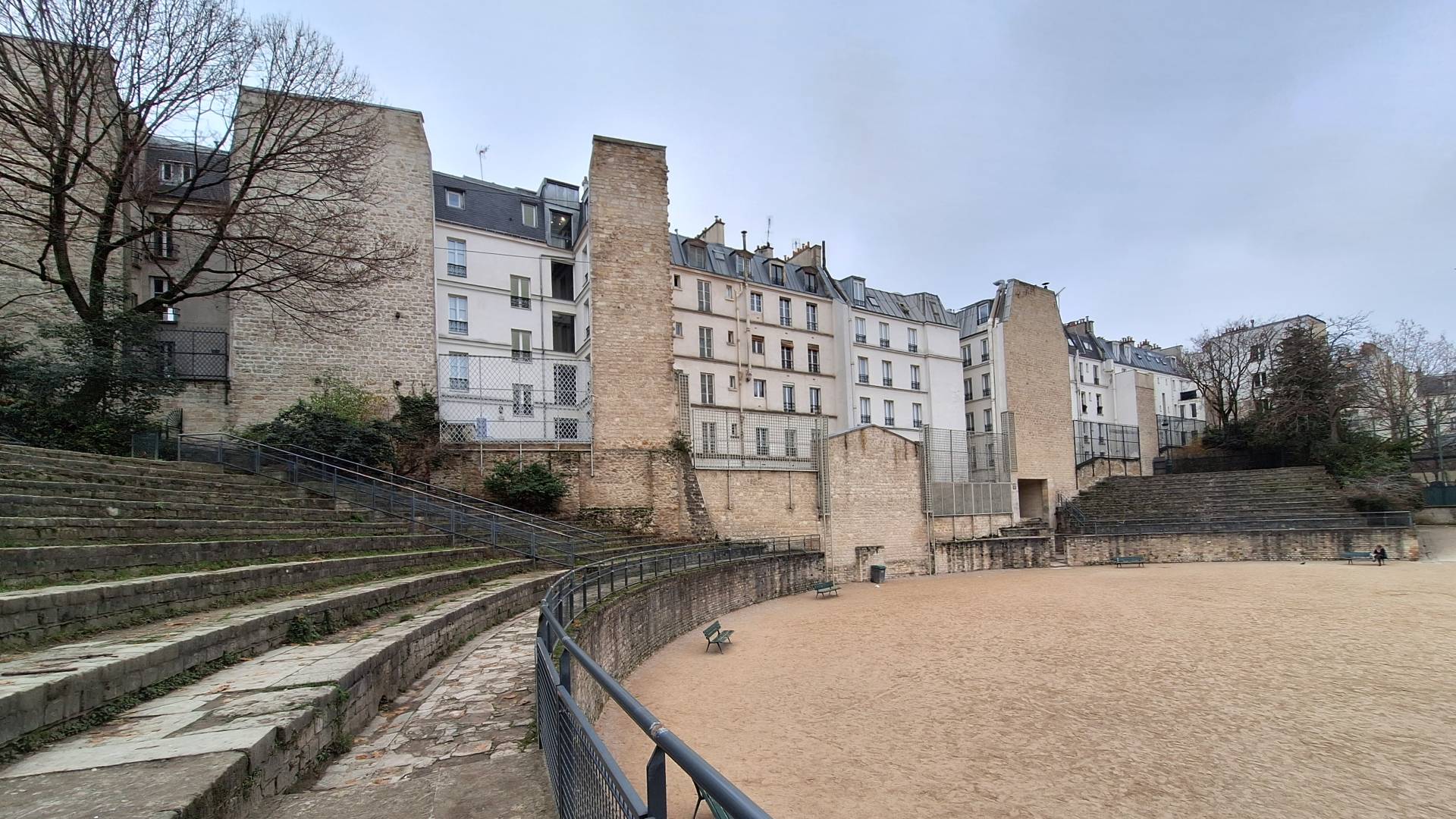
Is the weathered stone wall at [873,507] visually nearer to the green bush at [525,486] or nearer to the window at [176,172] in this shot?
the green bush at [525,486]

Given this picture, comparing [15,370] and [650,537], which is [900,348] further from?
[15,370]

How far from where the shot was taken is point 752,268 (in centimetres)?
3534

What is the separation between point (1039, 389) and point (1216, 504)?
970 centimetres

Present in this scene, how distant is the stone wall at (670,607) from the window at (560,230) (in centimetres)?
Result: 1544

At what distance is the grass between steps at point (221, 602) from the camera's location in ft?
15.7

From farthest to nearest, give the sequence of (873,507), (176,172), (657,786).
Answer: (873,507) < (176,172) < (657,786)

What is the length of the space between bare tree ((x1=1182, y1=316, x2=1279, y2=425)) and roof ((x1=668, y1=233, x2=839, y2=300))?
2444cm

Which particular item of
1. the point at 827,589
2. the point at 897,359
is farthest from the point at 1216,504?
the point at 827,589

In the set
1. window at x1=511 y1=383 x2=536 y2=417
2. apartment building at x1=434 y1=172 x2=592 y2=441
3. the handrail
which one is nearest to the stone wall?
the handrail

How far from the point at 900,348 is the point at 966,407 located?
6181 mm

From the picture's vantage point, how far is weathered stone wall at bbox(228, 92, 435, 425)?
19891 millimetres

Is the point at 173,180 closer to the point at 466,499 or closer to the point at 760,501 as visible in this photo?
the point at 466,499

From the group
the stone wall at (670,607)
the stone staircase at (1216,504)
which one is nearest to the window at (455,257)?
the stone wall at (670,607)

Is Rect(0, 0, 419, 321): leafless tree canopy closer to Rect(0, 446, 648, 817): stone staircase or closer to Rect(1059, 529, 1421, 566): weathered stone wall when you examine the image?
Rect(0, 446, 648, 817): stone staircase
